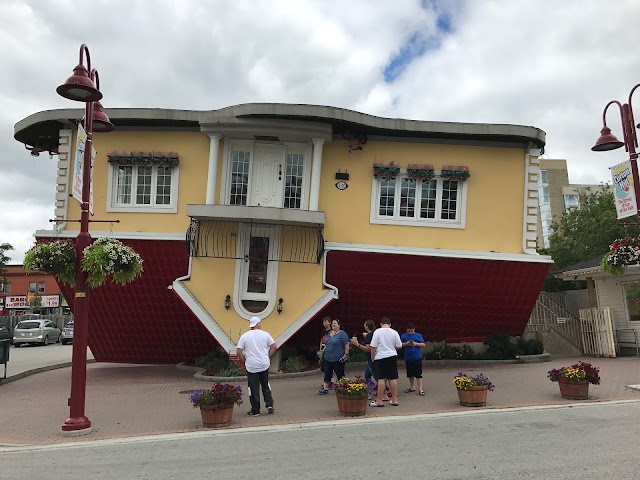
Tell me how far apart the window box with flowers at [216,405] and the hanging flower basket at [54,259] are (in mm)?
2975

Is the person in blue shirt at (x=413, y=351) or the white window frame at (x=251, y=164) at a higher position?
the white window frame at (x=251, y=164)

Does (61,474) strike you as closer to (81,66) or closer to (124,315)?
(81,66)

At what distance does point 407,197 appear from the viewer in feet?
45.1

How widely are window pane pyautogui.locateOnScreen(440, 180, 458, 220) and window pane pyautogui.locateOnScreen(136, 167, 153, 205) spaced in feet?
26.3

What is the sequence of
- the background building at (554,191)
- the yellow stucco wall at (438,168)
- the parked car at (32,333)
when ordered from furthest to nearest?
the background building at (554,191) → the parked car at (32,333) → the yellow stucco wall at (438,168)

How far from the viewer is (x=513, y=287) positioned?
13609 mm

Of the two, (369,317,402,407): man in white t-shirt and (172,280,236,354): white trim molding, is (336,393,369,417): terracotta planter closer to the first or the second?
(369,317,402,407): man in white t-shirt

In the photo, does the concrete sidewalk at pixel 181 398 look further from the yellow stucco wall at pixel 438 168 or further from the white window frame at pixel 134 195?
the white window frame at pixel 134 195

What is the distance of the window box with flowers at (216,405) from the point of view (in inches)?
309

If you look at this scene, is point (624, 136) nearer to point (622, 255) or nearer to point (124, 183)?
point (622, 255)

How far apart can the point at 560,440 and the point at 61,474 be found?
6.18 meters

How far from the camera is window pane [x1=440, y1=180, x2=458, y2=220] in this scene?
1371cm

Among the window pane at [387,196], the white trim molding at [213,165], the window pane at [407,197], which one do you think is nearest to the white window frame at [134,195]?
the white trim molding at [213,165]

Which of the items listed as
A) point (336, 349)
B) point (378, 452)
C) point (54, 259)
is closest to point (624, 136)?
point (336, 349)
